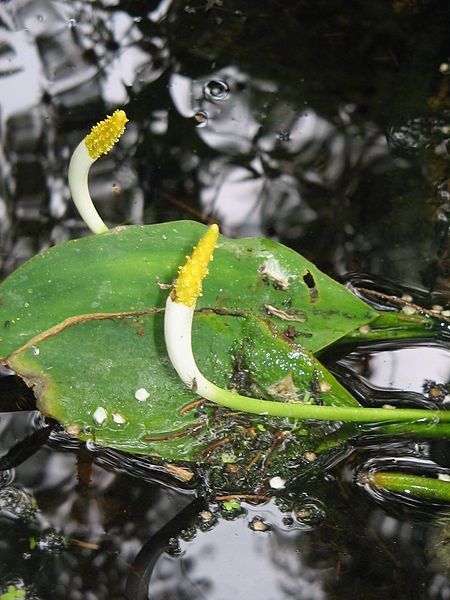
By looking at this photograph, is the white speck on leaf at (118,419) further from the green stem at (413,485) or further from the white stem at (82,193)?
the green stem at (413,485)

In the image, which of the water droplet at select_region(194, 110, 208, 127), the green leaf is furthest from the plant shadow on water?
the green leaf

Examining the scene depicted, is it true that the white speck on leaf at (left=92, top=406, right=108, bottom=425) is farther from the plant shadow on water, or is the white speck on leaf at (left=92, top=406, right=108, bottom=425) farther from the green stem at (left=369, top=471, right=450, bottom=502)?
the green stem at (left=369, top=471, right=450, bottom=502)

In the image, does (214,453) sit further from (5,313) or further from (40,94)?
(40,94)

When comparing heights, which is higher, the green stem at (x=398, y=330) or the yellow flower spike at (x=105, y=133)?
the yellow flower spike at (x=105, y=133)

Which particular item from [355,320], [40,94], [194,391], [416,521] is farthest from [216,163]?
[416,521]

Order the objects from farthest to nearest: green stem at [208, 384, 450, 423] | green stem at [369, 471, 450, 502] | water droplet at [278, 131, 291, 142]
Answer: water droplet at [278, 131, 291, 142] < green stem at [369, 471, 450, 502] < green stem at [208, 384, 450, 423]

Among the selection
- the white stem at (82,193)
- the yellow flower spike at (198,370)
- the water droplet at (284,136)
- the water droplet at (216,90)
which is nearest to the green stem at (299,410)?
the yellow flower spike at (198,370)
